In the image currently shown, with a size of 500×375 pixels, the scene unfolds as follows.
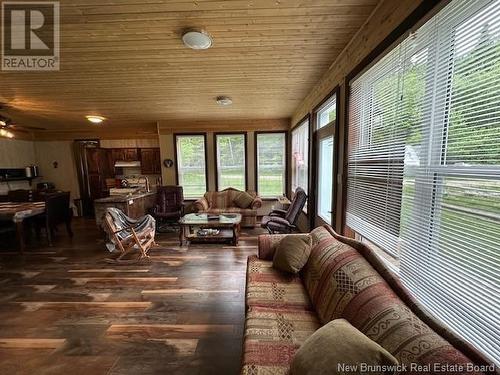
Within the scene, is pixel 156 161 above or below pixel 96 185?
above

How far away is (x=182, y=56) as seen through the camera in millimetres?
2488

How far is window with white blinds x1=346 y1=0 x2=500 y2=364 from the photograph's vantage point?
38.3 inches

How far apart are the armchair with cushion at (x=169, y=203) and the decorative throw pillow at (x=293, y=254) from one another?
151 inches

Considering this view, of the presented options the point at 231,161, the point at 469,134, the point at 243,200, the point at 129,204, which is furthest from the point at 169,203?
the point at 469,134

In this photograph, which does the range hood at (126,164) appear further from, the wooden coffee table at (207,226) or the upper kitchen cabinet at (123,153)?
the wooden coffee table at (207,226)

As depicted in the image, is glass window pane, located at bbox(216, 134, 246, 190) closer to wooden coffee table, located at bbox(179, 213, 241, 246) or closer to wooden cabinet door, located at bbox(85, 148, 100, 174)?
wooden coffee table, located at bbox(179, 213, 241, 246)

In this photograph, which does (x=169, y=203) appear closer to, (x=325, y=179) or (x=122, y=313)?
(x=122, y=313)

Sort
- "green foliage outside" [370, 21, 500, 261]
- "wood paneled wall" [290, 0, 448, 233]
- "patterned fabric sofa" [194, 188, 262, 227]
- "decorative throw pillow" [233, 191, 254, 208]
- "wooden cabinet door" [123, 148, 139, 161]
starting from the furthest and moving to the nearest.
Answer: "wooden cabinet door" [123, 148, 139, 161] → "decorative throw pillow" [233, 191, 254, 208] → "patterned fabric sofa" [194, 188, 262, 227] → "wood paneled wall" [290, 0, 448, 233] → "green foliage outside" [370, 21, 500, 261]

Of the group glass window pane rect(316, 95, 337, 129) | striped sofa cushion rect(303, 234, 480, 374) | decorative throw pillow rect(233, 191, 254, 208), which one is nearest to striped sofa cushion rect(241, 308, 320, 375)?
striped sofa cushion rect(303, 234, 480, 374)

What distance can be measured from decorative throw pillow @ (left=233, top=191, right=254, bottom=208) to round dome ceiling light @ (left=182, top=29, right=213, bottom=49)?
385 cm

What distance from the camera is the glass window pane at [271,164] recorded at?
617 centimetres

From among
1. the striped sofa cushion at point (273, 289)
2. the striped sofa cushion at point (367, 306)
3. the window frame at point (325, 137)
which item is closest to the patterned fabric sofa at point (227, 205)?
the window frame at point (325, 137)

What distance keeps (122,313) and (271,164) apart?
4799 mm

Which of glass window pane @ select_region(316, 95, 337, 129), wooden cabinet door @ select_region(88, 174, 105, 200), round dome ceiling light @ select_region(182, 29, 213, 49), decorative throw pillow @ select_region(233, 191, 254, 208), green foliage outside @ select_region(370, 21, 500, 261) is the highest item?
round dome ceiling light @ select_region(182, 29, 213, 49)
